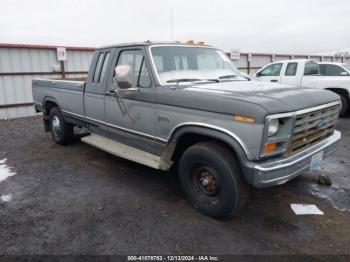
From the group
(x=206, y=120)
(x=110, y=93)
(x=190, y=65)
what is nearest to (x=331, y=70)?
(x=190, y=65)

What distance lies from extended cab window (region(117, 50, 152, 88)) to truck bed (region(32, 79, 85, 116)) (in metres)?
1.38

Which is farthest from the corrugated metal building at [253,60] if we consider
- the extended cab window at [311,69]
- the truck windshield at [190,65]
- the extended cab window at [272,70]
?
the truck windshield at [190,65]

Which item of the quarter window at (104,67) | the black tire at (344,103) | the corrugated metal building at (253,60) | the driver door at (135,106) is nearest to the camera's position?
the driver door at (135,106)

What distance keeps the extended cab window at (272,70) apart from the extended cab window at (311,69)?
868mm

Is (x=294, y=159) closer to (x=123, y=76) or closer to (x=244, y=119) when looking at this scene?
(x=244, y=119)

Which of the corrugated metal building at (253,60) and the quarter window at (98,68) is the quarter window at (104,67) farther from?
the corrugated metal building at (253,60)

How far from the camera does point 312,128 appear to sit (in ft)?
10.9

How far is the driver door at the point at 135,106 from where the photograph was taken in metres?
3.84

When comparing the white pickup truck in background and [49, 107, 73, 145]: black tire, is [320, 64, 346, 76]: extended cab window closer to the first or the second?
the white pickup truck in background

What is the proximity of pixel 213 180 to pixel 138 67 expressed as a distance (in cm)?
192

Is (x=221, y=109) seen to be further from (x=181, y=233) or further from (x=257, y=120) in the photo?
(x=181, y=233)

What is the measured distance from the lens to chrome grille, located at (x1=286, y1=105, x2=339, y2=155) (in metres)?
3.03

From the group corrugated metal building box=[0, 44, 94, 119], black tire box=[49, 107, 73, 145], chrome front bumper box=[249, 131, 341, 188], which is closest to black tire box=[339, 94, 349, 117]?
chrome front bumper box=[249, 131, 341, 188]

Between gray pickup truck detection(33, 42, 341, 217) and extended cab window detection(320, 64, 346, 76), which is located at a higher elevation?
extended cab window detection(320, 64, 346, 76)
